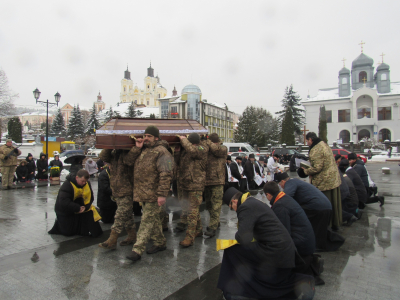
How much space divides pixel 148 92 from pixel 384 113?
96.1 m

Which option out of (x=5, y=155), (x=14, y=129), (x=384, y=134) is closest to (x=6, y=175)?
(x=5, y=155)

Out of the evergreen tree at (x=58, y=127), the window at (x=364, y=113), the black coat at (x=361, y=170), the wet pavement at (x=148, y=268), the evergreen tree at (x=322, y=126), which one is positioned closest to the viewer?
the wet pavement at (x=148, y=268)

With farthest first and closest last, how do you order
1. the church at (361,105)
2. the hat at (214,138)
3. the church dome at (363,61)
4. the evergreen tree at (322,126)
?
the church dome at (363,61) < the church at (361,105) < the evergreen tree at (322,126) < the hat at (214,138)

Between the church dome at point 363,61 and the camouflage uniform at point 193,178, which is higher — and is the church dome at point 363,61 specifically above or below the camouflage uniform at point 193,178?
above

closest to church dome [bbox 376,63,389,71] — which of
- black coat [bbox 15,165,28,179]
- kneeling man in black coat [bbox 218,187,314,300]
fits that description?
black coat [bbox 15,165,28,179]

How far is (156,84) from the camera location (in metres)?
126

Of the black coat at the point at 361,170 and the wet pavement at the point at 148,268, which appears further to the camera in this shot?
the black coat at the point at 361,170

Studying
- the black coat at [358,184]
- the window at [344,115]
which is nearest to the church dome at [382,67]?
the window at [344,115]

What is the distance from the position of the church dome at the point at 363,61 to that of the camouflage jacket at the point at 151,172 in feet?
200

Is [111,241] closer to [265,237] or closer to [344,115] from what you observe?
[265,237]

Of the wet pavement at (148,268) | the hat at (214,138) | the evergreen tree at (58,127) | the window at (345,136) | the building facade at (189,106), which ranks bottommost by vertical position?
the wet pavement at (148,268)

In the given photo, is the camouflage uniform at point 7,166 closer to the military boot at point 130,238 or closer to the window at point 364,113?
the military boot at point 130,238

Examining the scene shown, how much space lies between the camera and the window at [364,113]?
165 feet

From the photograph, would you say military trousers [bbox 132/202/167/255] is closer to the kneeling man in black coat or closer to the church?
the kneeling man in black coat
